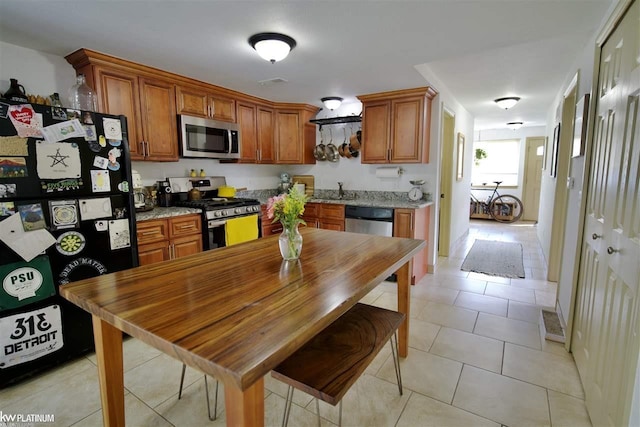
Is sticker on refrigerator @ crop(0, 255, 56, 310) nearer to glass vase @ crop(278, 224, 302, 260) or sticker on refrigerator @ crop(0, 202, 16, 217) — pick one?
Result: sticker on refrigerator @ crop(0, 202, 16, 217)

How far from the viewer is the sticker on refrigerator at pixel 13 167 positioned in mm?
1746

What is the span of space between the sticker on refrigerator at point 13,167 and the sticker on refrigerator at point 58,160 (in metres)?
→ 0.07

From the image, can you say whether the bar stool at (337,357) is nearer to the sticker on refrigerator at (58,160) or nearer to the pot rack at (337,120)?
the sticker on refrigerator at (58,160)

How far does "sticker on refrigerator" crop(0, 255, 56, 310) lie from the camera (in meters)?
1.77

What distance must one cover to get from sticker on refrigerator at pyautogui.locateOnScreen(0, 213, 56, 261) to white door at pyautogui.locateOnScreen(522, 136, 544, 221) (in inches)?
342

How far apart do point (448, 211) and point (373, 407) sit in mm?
3489

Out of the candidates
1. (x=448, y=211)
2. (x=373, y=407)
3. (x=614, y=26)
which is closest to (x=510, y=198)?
(x=448, y=211)

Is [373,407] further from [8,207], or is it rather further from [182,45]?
[182,45]

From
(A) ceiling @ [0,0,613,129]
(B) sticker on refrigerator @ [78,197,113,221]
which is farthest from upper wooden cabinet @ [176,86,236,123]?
(B) sticker on refrigerator @ [78,197,113,221]

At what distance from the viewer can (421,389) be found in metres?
1.84

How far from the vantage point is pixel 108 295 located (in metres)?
1.12

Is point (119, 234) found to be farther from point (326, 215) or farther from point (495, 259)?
point (495, 259)

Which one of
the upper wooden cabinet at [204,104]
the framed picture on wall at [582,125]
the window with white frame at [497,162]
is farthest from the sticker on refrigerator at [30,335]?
the window with white frame at [497,162]

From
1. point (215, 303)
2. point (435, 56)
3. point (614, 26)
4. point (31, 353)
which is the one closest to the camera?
point (215, 303)
